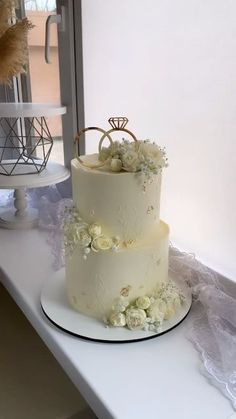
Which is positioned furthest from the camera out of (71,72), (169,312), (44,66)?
(44,66)

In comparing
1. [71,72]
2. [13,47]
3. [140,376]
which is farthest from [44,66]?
[140,376]

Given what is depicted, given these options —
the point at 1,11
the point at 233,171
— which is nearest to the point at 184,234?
the point at 233,171

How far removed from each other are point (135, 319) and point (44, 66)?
36.5 inches

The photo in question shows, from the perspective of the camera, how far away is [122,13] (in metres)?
0.91

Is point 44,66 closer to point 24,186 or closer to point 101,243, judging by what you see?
point 24,186

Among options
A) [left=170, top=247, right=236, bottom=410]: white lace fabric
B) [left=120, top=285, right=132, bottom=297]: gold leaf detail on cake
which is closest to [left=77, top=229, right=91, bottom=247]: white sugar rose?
[left=120, top=285, right=132, bottom=297]: gold leaf detail on cake

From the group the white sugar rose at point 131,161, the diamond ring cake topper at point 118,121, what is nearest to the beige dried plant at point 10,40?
the diamond ring cake topper at point 118,121

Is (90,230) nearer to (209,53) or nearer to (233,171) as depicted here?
(233,171)

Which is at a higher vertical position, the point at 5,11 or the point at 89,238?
the point at 5,11

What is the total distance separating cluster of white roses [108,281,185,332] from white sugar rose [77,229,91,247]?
0.37 feet

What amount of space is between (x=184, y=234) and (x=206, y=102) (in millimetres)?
283

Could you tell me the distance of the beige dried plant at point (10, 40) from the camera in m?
0.93

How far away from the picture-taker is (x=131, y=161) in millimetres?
590

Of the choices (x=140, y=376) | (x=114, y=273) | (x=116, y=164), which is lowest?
(x=140, y=376)
